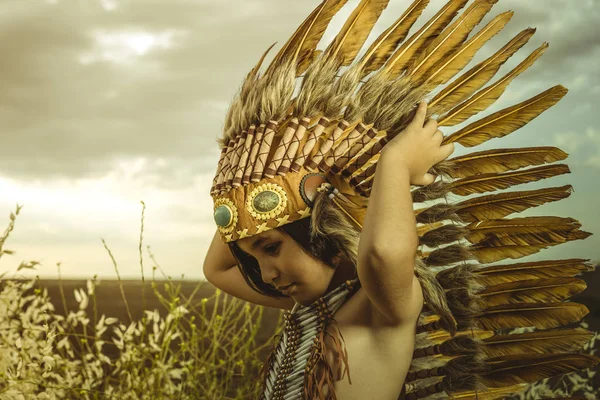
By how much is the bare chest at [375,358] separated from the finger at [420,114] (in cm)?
55

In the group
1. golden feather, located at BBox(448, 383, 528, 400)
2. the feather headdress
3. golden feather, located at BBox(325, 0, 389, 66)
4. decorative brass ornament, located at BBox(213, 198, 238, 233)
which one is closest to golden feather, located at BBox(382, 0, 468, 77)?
the feather headdress

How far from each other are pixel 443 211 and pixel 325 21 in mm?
769

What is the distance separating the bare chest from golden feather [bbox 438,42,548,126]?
0.71 metres

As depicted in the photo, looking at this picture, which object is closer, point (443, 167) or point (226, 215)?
point (226, 215)

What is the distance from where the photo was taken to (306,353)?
6.12 ft

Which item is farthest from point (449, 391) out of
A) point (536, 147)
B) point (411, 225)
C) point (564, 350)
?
point (536, 147)

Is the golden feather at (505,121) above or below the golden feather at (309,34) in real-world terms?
below

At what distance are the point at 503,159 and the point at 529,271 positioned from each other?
392 mm

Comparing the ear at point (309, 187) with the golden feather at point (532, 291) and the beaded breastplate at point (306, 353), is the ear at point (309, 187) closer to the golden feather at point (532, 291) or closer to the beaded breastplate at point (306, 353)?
the beaded breastplate at point (306, 353)

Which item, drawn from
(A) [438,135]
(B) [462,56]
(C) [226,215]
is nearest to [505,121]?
(B) [462,56]

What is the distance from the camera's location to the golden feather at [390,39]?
2010mm

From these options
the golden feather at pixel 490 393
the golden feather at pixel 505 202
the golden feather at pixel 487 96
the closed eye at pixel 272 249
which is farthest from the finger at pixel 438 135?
the golden feather at pixel 490 393

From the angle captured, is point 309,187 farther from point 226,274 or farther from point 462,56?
point 226,274

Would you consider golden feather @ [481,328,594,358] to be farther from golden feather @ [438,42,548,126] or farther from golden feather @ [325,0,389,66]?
golden feather @ [325,0,389,66]
